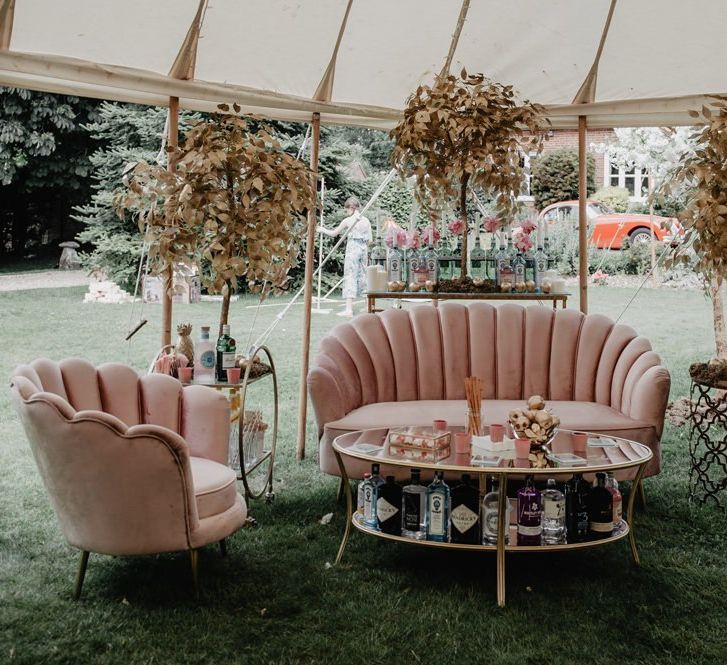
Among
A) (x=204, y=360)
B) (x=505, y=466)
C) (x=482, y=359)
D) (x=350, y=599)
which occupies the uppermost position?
(x=204, y=360)

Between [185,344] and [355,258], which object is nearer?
[185,344]

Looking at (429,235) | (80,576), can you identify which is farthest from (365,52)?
(80,576)

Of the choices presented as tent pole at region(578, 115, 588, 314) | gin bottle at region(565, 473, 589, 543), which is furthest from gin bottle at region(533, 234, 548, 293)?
gin bottle at region(565, 473, 589, 543)

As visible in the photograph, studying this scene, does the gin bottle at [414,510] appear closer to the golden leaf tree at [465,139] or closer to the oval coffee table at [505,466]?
the oval coffee table at [505,466]

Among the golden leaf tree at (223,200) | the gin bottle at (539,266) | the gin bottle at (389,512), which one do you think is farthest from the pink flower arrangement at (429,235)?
the gin bottle at (389,512)

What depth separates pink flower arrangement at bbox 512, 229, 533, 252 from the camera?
473 centimetres

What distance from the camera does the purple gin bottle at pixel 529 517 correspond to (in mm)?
2971

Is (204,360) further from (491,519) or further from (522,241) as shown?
(522,241)

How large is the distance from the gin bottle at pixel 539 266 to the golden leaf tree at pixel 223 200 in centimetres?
155

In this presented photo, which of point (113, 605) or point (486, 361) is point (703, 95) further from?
point (113, 605)

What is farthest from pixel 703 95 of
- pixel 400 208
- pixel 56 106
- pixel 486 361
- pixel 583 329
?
pixel 56 106

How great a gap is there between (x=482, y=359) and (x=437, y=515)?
1.62 m

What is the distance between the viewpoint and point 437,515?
9.99 feet

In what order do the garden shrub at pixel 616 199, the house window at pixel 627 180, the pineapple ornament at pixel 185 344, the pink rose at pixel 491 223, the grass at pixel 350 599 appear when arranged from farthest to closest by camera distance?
the house window at pixel 627 180, the garden shrub at pixel 616 199, the pink rose at pixel 491 223, the pineapple ornament at pixel 185 344, the grass at pixel 350 599
